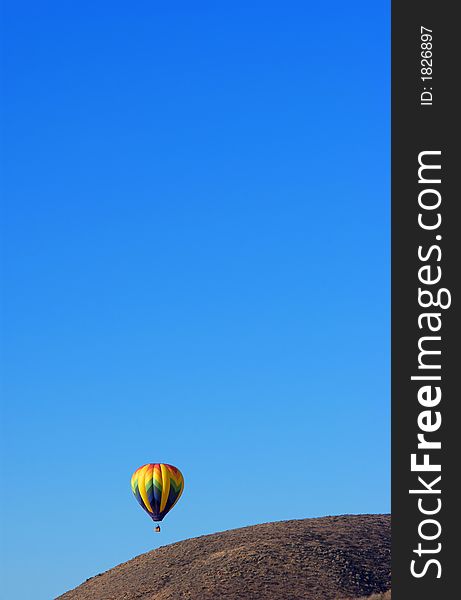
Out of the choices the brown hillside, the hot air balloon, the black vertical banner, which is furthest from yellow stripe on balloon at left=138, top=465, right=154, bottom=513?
the black vertical banner

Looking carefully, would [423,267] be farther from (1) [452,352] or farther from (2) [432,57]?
(2) [432,57]

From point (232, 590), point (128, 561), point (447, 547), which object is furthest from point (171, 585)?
point (447, 547)

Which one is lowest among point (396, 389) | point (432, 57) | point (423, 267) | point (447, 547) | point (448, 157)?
point (447, 547)

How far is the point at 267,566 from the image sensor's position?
8606cm

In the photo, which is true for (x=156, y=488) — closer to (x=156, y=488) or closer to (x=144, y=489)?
(x=156, y=488)

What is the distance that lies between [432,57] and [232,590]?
50.1 metres

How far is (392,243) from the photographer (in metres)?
39.6

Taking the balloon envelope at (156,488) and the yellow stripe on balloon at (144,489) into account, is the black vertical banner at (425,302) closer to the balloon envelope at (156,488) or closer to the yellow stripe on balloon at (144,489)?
the balloon envelope at (156,488)

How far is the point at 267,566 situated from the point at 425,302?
5045 cm

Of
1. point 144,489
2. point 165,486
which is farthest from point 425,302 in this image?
point 144,489

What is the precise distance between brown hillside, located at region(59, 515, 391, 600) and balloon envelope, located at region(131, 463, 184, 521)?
3.98 m

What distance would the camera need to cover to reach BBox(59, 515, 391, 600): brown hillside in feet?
270

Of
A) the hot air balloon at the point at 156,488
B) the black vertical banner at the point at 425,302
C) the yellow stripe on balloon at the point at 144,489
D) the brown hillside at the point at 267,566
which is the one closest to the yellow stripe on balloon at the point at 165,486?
the hot air balloon at the point at 156,488

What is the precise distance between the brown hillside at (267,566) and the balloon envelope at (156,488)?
13.1 ft
